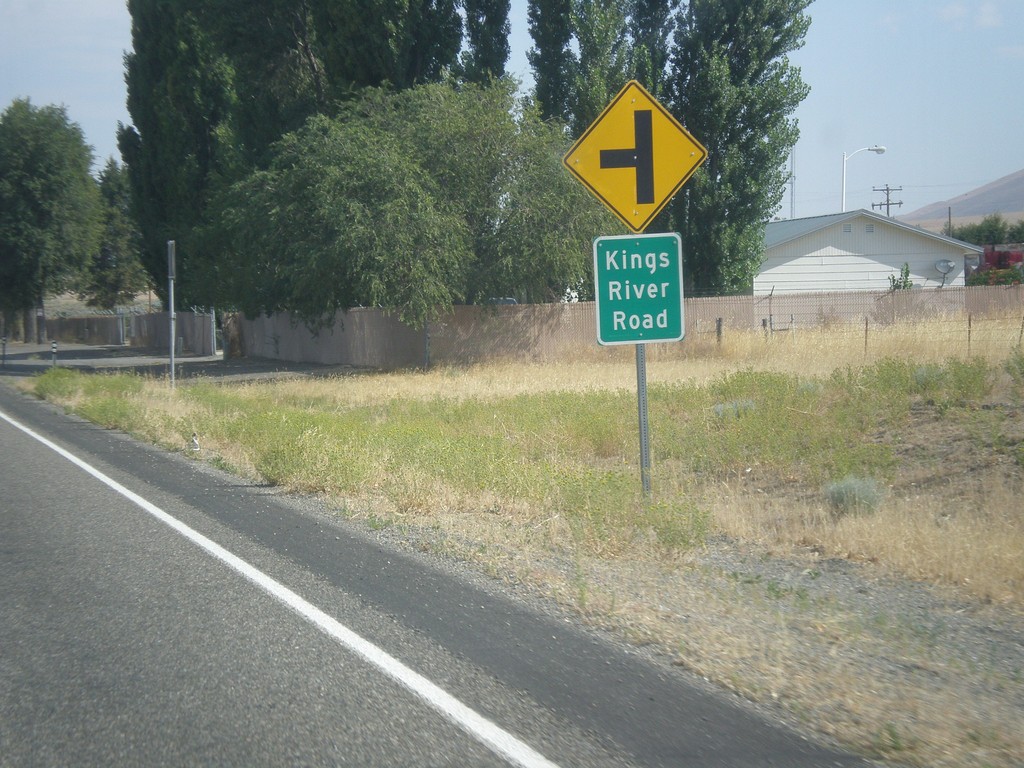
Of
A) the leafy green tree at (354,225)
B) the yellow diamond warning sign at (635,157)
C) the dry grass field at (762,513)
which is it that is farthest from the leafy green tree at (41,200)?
the yellow diamond warning sign at (635,157)

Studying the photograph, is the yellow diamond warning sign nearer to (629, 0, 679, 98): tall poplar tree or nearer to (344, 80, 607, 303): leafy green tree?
(344, 80, 607, 303): leafy green tree

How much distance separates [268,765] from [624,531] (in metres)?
4.48

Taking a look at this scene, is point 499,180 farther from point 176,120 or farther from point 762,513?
point 762,513

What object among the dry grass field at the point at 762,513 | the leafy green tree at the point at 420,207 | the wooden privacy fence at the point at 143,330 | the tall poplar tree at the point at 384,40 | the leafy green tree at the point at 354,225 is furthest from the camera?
the wooden privacy fence at the point at 143,330

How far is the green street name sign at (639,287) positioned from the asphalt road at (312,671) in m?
2.58

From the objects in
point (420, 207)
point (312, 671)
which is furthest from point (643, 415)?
point (420, 207)

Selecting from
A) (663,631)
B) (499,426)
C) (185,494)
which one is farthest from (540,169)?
(663,631)

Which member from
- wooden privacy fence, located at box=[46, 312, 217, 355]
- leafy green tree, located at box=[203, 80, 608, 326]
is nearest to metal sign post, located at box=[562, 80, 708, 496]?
leafy green tree, located at box=[203, 80, 608, 326]

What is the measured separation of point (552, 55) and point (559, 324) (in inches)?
416

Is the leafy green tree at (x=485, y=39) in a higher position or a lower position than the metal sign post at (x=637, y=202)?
higher

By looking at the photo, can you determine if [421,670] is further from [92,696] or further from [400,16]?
[400,16]

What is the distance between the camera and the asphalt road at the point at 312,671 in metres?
4.62

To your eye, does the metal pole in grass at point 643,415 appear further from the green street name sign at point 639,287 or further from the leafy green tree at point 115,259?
the leafy green tree at point 115,259

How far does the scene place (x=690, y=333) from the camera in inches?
1361
